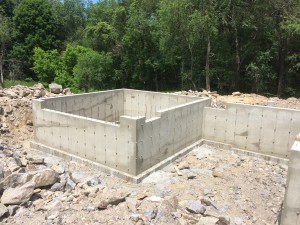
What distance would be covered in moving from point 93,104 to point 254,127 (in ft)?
20.6

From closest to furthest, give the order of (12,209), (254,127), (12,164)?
(12,209)
(12,164)
(254,127)

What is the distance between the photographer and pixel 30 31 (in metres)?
28.5

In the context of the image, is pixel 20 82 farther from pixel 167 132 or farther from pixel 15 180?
pixel 15 180

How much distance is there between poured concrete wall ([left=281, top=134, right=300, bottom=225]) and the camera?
5.36 metres

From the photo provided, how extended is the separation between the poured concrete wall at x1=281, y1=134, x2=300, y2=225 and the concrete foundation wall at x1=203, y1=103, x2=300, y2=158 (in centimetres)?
394

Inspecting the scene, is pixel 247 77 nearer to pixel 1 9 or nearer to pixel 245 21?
pixel 245 21

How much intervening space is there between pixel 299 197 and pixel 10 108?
9.99 metres

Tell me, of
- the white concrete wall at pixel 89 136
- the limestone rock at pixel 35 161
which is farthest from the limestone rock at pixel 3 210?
the white concrete wall at pixel 89 136

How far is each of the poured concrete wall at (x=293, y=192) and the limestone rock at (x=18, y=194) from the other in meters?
5.24

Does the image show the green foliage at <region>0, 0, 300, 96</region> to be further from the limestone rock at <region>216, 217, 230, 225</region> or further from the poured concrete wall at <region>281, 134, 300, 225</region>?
the limestone rock at <region>216, 217, 230, 225</region>

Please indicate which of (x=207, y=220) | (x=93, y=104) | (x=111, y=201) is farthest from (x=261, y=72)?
(x=111, y=201)

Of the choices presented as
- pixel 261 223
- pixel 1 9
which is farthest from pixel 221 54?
pixel 1 9

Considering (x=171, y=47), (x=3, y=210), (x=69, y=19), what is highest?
(x=69, y=19)

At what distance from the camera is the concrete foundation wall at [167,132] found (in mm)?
7719
